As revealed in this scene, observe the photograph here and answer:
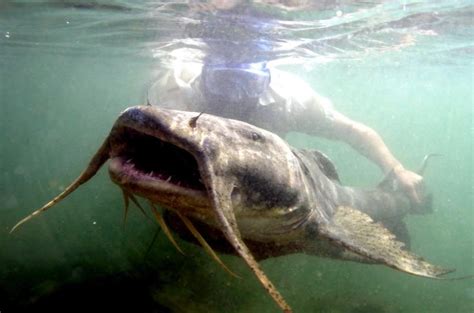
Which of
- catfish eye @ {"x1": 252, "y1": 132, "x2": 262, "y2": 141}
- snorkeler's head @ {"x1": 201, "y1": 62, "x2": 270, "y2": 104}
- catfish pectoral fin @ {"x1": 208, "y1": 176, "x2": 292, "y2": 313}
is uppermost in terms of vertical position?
catfish eye @ {"x1": 252, "y1": 132, "x2": 262, "y2": 141}

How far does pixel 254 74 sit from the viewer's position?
31.5ft

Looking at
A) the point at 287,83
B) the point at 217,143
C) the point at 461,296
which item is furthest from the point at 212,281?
the point at 461,296

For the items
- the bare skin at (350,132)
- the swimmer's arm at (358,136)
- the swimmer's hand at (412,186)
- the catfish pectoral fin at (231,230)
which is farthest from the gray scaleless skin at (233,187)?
the swimmer's arm at (358,136)

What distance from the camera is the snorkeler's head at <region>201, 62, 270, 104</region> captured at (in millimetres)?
8808

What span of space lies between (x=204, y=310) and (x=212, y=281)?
693 mm

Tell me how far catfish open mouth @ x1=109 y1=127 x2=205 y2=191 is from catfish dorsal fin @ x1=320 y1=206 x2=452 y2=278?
1.59 m

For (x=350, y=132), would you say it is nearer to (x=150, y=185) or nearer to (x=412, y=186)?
(x=412, y=186)

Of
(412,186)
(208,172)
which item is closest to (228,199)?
(208,172)

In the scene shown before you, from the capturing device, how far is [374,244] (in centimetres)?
352

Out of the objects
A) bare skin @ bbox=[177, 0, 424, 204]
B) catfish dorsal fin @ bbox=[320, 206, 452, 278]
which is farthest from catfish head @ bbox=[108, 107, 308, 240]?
bare skin @ bbox=[177, 0, 424, 204]

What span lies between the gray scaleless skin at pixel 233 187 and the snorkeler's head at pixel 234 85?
467 centimetres

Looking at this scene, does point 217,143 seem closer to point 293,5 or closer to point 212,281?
point 212,281

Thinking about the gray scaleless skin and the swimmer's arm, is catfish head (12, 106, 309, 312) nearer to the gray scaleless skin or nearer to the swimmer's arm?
the gray scaleless skin

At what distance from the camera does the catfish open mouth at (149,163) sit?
237cm
